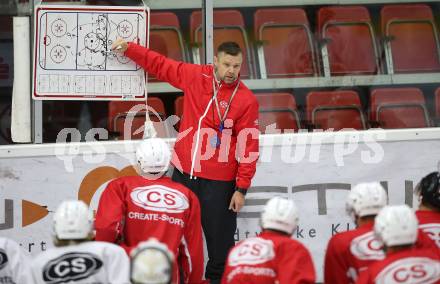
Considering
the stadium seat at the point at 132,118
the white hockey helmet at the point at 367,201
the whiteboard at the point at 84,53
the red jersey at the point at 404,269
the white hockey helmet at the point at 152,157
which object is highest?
the whiteboard at the point at 84,53

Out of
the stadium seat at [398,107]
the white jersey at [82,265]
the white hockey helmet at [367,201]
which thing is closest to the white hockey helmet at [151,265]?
the white jersey at [82,265]

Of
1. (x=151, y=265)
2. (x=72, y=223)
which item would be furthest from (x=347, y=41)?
(x=151, y=265)

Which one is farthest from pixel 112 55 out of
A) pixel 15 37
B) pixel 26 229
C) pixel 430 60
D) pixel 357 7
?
pixel 430 60

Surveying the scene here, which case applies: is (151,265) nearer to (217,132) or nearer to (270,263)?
(270,263)

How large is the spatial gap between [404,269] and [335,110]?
2558 mm

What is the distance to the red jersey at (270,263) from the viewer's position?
17.0ft

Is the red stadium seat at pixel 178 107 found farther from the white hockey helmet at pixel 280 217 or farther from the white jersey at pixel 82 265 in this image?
the white jersey at pixel 82 265

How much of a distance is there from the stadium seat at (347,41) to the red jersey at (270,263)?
2.58 metres

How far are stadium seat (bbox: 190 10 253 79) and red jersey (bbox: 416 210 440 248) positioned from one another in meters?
2.12

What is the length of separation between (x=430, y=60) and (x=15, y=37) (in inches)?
116

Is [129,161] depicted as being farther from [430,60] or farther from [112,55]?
[430,60]

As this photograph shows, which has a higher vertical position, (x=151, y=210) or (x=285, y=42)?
(x=285, y=42)

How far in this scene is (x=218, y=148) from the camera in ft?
21.9

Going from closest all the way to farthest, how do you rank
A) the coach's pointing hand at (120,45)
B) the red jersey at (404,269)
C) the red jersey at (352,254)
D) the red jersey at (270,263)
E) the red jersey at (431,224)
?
the red jersey at (404,269), the red jersey at (270,263), the red jersey at (352,254), the red jersey at (431,224), the coach's pointing hand at (120,45)
